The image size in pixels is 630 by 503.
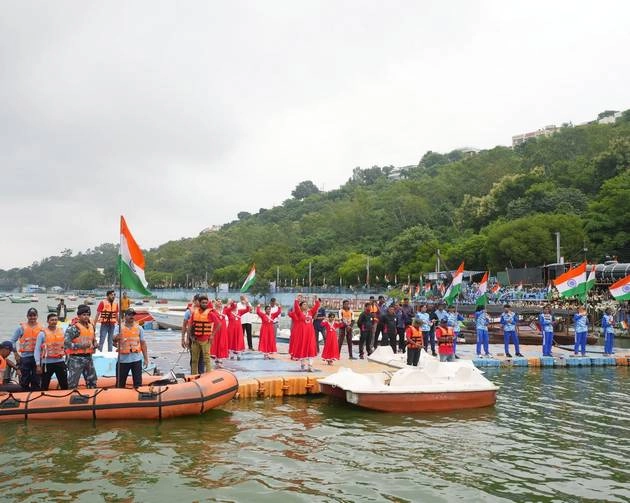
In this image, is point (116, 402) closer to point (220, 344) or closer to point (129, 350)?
point (129, 350)

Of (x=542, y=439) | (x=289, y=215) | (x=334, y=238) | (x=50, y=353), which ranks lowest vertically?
(x=542, y=439)

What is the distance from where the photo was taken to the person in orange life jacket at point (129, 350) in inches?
501

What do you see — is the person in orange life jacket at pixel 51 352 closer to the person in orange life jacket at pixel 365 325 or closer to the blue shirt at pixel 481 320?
the person in orange life jacket at pixel 365 325

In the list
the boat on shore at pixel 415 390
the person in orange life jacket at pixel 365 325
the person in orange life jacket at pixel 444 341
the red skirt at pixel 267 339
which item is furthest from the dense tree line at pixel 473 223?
the boat on shore at pixel 415 390

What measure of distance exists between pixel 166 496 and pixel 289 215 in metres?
182

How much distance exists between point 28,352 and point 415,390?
8770mm

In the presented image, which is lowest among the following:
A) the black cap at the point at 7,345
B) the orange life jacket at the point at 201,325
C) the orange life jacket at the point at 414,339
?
the orange life jacket at the point at 414,339

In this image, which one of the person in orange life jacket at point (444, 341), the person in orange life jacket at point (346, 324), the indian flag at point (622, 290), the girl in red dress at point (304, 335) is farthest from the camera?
the indian flag at point (622, 290)

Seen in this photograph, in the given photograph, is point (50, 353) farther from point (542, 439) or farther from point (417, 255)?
point (417, 255)

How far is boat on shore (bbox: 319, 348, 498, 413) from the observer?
14125 millimetres

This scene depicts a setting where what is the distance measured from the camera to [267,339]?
65.8ft

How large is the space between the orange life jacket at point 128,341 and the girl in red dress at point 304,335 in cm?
606

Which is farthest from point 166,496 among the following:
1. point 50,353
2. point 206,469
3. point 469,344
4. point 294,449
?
point 469,344

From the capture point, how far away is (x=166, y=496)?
27.7 feet
